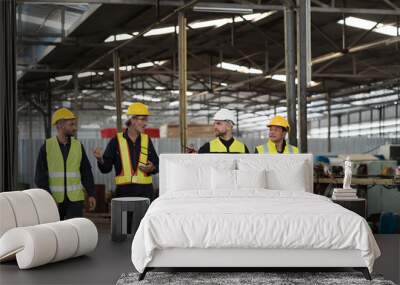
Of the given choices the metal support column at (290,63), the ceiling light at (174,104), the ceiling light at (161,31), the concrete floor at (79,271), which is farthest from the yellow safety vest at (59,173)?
the ceiling light at (174,104)

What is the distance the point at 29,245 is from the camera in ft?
15.7

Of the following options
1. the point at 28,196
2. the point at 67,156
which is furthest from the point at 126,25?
the point at 28,196

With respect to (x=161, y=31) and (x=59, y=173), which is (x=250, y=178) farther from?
(x=161, y=31)

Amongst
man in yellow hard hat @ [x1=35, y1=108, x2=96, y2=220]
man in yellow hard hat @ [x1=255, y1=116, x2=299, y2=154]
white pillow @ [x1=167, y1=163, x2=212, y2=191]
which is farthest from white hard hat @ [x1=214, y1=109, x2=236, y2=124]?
man in yellow hard hat @ [x1=35, y1=108, x2=96, y2=220]

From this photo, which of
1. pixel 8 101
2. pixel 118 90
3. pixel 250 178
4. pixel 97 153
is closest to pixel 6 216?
pixel 97 153

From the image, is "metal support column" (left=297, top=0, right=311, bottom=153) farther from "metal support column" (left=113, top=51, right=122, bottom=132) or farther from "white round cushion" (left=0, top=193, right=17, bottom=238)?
"metal support column" (left=113, top=51, right=122, bottom=132)

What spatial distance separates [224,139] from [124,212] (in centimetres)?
158

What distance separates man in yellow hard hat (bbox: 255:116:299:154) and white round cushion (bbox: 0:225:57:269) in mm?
3035

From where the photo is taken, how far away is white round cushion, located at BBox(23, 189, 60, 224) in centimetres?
553

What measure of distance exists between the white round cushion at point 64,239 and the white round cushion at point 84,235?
0.06 meters

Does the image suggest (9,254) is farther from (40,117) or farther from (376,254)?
(40,117)

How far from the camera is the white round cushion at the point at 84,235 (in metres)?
5.29

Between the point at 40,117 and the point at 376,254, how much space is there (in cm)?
1708

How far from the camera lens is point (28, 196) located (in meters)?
5.50
